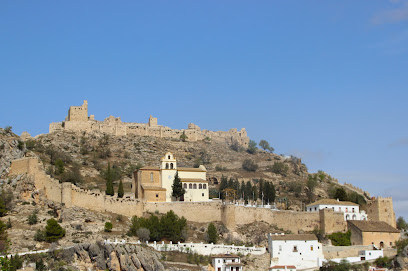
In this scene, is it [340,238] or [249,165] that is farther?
[249,165]

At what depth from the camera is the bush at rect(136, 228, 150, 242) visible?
2479 inches

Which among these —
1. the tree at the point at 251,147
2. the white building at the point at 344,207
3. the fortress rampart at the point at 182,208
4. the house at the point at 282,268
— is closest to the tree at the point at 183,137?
the tree at the point at 251,147

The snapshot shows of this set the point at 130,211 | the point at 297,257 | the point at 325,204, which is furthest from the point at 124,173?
the point at 297,257

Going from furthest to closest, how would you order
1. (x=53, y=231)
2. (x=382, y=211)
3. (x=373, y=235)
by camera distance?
(x=382, y=211) → (x=373, y=235) → (x=53, y=231)

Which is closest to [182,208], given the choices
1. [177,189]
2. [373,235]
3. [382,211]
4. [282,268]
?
[177,189]

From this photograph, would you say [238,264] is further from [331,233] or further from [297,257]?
[331,233]

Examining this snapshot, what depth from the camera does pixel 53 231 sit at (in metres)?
60.4

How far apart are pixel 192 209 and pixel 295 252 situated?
12.7 metres

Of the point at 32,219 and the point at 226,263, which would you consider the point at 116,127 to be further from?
the point at 226,263

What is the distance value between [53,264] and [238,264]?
52.8 ft

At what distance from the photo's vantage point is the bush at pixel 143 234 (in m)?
63.0

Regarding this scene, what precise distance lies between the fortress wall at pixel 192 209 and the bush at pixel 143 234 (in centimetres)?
737

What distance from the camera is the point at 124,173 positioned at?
93500 millimetres

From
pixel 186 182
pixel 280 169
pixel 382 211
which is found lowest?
pixel 382 211
